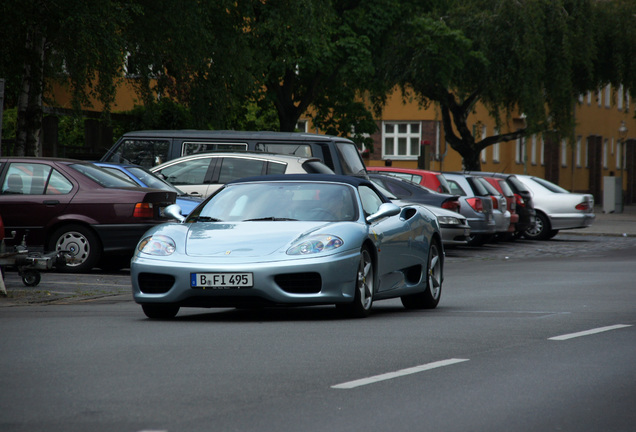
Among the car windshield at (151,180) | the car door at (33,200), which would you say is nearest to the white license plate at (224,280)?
the car door at (33,200)

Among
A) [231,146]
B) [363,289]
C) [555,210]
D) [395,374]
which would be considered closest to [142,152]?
[231,146]

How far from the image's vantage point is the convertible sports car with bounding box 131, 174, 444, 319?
10398 mm

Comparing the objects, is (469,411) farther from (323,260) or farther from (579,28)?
(579,28)

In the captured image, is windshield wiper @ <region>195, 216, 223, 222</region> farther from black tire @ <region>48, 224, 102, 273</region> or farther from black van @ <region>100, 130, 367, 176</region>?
black van @ <region>100, 130, 367, 176</region>

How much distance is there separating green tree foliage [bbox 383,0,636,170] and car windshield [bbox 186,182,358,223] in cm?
2871

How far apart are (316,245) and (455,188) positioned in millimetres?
16156

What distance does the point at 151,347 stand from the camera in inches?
341

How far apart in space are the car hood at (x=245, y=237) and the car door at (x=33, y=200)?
6.38 metres

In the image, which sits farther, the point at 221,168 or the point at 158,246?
the point at 221,168

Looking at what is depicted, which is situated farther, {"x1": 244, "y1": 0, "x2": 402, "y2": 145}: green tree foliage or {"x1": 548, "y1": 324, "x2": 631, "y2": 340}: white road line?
{"x1": 244, "y1": 0, "x2": 402, "y2": 145}: green tree foliage

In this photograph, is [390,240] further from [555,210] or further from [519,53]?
[519,53]

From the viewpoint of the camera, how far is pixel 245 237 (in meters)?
10.7

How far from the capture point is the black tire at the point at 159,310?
36.0ft

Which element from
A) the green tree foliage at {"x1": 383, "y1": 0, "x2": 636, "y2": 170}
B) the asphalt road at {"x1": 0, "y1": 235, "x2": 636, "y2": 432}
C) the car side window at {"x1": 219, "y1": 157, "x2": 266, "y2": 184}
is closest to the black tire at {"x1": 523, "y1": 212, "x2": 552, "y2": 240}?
the green tree foliage at {"x1": 383, "y1": 0, "x2": 636, "y2": 170}
